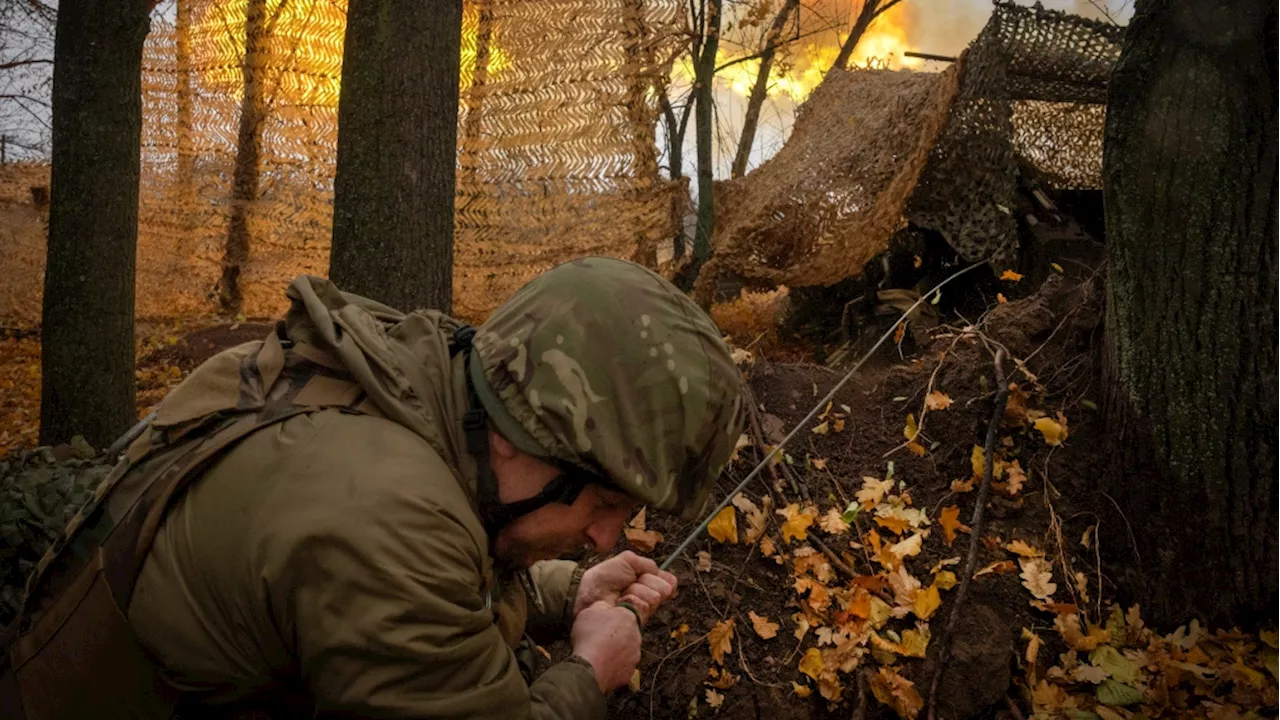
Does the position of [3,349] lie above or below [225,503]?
below

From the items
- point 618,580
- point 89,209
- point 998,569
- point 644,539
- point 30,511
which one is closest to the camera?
point 618,580

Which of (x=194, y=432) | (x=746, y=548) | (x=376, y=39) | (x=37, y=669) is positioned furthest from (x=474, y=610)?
(x=376, y=39)

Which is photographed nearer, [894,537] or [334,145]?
[894,537]

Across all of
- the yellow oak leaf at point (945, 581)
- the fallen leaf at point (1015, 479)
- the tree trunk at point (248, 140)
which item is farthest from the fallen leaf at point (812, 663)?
the tree trunk at point (248, 140)

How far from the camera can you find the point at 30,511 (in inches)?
94.7

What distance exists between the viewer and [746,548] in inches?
122

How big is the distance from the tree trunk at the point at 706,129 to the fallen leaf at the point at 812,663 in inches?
173

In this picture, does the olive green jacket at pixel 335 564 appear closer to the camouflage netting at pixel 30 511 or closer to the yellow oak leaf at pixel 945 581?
the camouflage netting at pixel 30 511

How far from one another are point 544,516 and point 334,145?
623 centimetres

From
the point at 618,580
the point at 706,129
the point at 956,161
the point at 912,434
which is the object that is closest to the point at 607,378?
the point at 618,580

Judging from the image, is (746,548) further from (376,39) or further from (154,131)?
(154,131)

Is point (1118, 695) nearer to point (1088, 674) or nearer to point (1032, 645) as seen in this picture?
point (1088, 674)

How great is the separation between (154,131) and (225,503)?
7211mm

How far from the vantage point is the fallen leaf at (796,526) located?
10.1 ft
